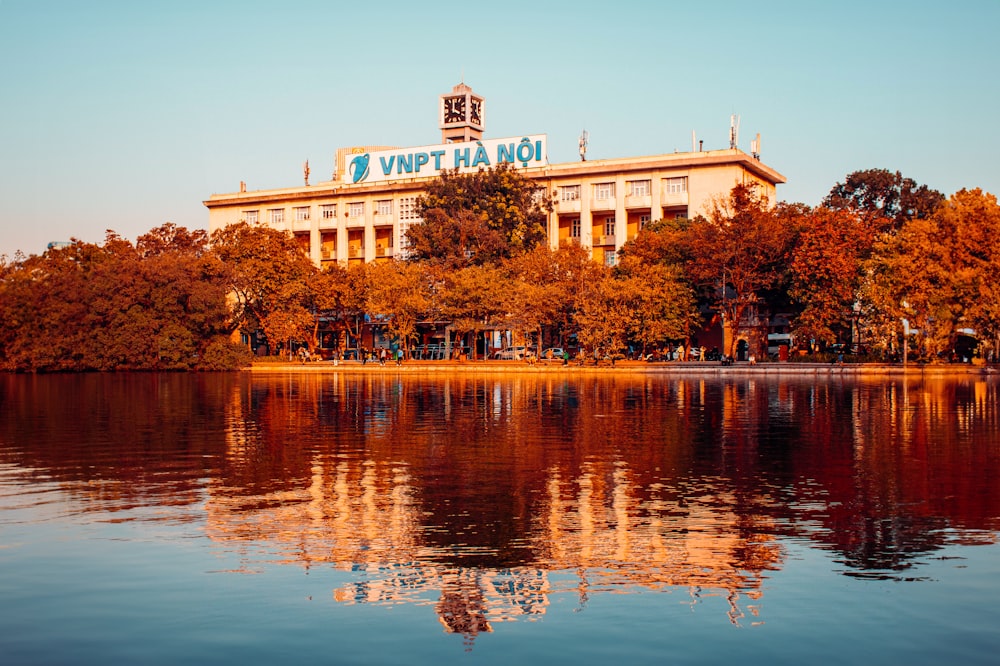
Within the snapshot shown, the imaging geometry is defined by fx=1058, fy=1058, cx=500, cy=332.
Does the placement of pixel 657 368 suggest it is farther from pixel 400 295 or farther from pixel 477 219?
pixel 477 219

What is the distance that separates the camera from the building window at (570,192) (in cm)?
10831

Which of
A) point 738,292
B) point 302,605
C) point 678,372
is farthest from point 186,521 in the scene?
point 738,292

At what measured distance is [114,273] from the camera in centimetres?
9000

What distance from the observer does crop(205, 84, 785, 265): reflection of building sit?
10288 cm

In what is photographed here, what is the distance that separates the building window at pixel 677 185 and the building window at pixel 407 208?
90.0ft

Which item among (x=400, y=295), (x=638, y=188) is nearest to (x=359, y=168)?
(x=638, y=188)

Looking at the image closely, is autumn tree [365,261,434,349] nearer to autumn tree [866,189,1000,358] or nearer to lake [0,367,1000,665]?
autumn tree [866,189,1000,358]

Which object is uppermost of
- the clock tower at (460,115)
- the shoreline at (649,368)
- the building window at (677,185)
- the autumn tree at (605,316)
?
the clock tower at (460,115)

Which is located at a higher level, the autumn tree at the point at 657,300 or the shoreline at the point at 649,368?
the autumn tree at the point at 657,300

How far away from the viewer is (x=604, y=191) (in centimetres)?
10712

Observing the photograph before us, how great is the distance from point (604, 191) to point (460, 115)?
19649 millimetres

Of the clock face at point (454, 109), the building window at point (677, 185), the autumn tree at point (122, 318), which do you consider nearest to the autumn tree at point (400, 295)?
the autumn tree at point (122, 318)

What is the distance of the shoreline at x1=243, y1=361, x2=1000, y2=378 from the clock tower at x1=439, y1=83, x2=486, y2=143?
1417 inches

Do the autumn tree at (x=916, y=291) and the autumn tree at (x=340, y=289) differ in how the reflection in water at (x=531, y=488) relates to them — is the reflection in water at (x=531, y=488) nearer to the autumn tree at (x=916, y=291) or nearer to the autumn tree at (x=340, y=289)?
the autumn tree at (x=916, y=291)
